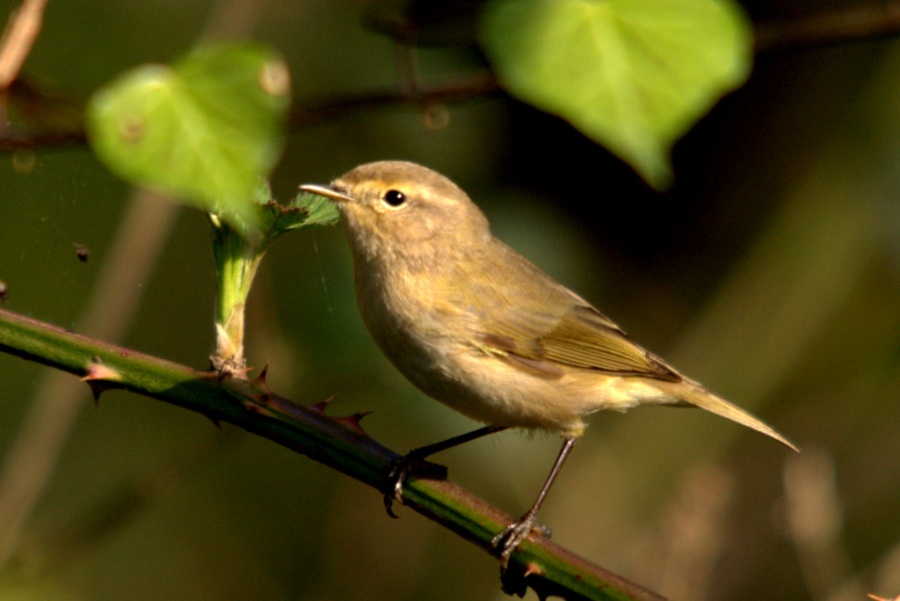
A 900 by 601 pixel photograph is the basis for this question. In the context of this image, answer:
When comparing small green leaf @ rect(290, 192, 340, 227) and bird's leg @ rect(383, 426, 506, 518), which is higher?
small green leaf @ rect(290, 192, 340, 227)

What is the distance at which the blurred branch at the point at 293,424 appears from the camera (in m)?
1.94

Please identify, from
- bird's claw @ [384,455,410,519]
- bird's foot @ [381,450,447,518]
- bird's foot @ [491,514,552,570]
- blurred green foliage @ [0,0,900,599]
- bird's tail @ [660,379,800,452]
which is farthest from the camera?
blurred green foliage @ [0,0,900,599]

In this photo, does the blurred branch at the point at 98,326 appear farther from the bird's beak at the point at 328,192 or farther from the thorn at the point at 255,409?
the thorn at the point at 255,409

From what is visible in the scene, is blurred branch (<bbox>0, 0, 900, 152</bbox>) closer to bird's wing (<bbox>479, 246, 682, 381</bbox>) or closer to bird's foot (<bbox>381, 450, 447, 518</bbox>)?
bird's wing (<bbox>479, 246, 682, 381</bbox>)

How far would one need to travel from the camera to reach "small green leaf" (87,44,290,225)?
1.81m

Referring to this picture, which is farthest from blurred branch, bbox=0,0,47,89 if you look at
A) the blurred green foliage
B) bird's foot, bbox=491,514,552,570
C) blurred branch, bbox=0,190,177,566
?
the blurred green foliage

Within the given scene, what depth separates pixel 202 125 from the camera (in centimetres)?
195

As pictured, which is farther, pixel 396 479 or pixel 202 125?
pixel 396 479

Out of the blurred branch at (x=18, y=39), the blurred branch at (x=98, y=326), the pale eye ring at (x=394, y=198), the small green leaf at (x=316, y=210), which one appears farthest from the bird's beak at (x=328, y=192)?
the blurred branch at (x=18, y=39)

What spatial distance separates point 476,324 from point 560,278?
51.5 inches

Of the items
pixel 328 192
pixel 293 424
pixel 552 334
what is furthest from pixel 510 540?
pixel 328 192

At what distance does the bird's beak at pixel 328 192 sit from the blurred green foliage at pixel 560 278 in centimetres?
58

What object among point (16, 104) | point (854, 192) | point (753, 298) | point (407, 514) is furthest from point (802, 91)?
point (16, 104)

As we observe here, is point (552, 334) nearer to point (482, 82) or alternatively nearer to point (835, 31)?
point (482, 82)
